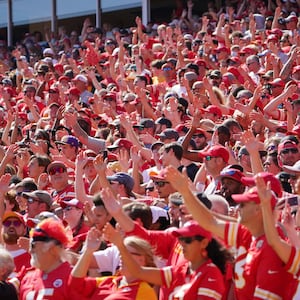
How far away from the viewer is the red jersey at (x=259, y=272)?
19.1 ft

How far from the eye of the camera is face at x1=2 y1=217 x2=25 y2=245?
7.67m

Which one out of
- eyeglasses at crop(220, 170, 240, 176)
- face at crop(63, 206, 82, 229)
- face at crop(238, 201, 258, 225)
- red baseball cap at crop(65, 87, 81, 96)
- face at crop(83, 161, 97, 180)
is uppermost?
face at crop(238, 201, 258, 225)

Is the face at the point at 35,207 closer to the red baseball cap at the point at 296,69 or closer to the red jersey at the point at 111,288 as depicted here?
the red jersey at the point at 111,288

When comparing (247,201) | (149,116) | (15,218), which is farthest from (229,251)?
(149,116)

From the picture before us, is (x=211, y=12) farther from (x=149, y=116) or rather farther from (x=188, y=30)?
(x=149, y=116)

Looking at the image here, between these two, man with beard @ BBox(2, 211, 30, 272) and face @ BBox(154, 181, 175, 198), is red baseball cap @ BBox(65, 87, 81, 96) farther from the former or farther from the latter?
man with beard @ BBox(2, 211, 30, 272)

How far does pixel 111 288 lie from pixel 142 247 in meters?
0.43

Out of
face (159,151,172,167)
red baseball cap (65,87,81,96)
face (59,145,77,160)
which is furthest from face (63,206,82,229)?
red baseball cap (65,87,81,96)

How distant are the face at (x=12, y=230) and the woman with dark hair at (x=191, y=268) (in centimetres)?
167

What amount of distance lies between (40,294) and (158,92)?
25.7 feet

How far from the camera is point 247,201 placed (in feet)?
19.5

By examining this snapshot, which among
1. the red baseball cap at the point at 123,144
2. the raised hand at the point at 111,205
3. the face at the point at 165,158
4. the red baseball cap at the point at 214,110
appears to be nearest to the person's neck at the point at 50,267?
the raised hand at the point at 111,205

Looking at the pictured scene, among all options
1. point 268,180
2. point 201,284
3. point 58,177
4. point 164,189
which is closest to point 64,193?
point 58,177

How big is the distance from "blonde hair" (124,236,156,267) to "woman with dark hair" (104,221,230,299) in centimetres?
10
